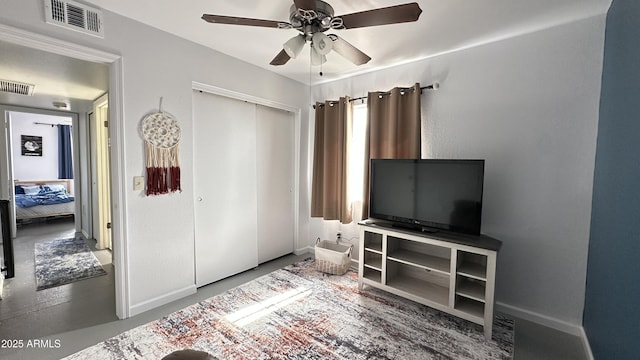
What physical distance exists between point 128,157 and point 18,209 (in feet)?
16.4

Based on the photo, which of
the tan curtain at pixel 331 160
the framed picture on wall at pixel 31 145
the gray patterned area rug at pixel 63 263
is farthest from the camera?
the framed picture on wall at pixel 31 145

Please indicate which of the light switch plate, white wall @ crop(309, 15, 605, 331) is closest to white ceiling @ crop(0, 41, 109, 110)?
the light switch plate

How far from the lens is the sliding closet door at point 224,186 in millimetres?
2682

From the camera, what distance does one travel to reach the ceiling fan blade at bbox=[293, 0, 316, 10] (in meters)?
1.38

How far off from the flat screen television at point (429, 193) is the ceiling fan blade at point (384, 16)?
4.15ft

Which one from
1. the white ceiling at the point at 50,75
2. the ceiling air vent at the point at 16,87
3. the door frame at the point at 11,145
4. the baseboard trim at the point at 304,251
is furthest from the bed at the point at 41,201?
the baseboard trim at the point at 304,251

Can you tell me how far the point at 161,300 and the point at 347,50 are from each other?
2.66m

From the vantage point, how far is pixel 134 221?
216 centimetres

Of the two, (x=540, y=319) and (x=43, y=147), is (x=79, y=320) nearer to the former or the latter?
(x=540, y=319)

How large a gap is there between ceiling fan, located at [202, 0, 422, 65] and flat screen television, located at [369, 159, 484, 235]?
1.13 m

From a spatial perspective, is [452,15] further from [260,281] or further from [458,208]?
[260,281]

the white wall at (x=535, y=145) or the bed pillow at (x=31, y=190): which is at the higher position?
the white wall at (x=535, y=145)

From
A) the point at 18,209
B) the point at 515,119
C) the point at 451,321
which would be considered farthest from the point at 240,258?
the point at 18,209

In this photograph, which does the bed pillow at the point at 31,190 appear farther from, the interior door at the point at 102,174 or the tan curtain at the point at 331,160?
the tan curtain at the point at 331,160
